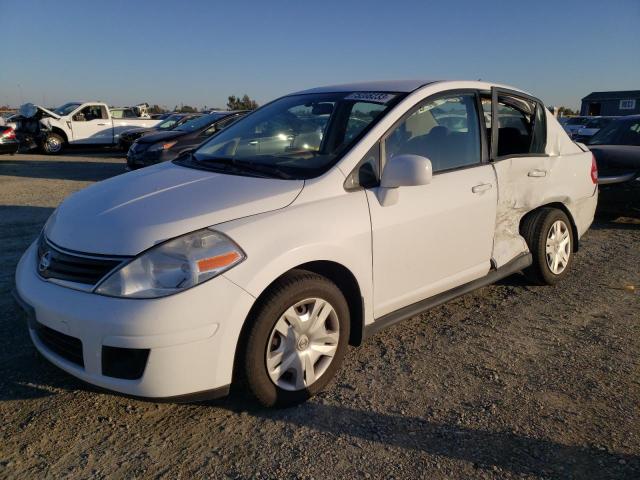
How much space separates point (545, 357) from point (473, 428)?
40.7 inches

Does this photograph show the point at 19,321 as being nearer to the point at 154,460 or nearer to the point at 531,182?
the point at 154,460

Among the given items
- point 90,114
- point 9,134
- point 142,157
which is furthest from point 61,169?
point 90,114

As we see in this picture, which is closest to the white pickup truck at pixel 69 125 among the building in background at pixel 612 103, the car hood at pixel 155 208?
the car hood at pixel 155 208

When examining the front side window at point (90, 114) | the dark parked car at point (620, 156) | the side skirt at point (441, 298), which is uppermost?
the front side window at point (90, 114)

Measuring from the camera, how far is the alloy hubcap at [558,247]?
443cm

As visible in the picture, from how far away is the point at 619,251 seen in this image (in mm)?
5812

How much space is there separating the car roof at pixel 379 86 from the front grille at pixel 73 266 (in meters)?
2.08

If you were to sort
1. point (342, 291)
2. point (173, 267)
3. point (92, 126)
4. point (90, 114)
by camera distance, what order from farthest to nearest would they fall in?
1. point (90, 114)
2. point (92, 126)
3. point (342, 291)
4. point (173, 267)

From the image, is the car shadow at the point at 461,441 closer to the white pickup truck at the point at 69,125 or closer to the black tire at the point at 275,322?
the black tire at the point at 275,322

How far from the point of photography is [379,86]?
367 centimetres

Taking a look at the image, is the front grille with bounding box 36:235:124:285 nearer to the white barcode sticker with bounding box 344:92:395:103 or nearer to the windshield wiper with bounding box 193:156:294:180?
the windshield wiper with bounding box 193:156:294:180

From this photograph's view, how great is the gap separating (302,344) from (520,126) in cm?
279

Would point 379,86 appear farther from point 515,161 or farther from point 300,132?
point 515,161

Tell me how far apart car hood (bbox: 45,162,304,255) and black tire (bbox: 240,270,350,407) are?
Answer: 401mm
